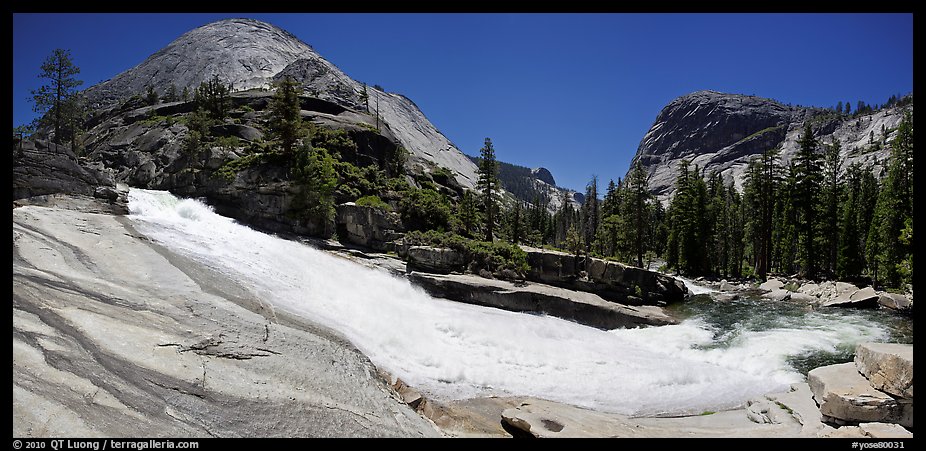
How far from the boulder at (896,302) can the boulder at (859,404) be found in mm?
23853

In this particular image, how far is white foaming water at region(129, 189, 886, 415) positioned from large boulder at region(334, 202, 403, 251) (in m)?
7.78

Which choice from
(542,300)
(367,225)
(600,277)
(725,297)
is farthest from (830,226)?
(367,225)

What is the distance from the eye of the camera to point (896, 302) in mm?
25047

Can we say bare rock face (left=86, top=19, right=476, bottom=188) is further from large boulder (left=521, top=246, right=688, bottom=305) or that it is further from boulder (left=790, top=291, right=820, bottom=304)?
boulder (left=790, top=291, right=820, bottom=304)

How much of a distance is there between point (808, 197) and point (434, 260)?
124ft

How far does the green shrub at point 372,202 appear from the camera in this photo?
1361 inches

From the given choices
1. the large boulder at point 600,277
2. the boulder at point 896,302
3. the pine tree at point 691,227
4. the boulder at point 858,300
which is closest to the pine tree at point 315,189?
the large boulder at point 600,277

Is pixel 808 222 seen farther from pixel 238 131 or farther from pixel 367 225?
pixel 238 131

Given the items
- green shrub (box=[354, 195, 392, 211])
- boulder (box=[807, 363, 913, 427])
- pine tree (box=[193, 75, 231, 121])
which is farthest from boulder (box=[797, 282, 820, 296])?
pine tree (box=[193, 75, 231, 121])

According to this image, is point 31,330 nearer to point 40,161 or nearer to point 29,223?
point 29,223

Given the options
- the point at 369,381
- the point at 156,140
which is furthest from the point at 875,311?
the point at 156,140

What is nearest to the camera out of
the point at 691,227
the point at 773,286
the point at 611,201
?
the point at 773,286
